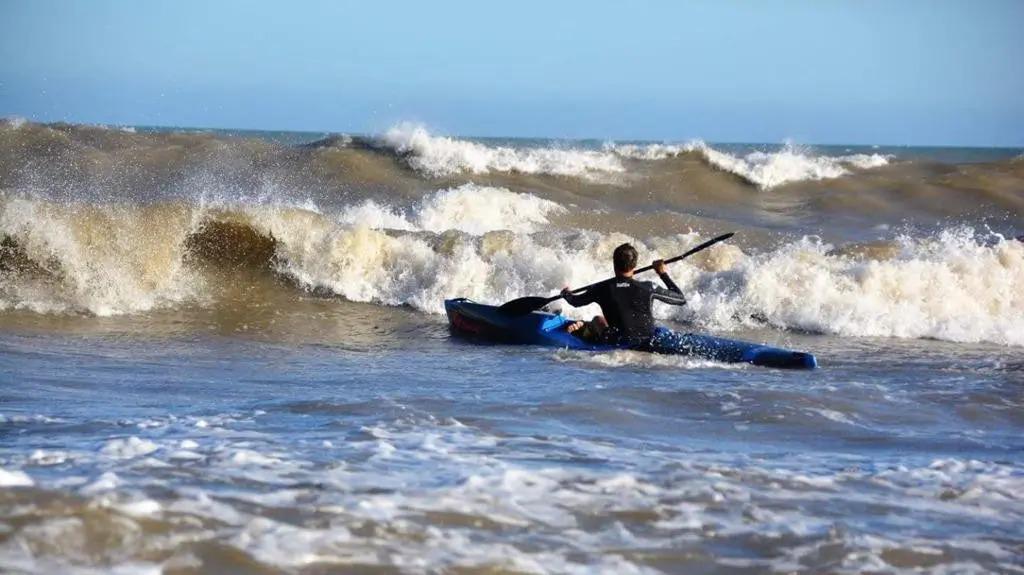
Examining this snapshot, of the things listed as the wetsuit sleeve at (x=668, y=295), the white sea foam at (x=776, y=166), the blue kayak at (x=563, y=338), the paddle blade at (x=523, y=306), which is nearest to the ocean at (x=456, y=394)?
the blue kayak at (x=563, y=338)

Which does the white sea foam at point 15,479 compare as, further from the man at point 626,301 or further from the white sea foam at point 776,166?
the white sea foam at point 776,166

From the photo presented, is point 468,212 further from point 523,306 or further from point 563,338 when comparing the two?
point 563,338

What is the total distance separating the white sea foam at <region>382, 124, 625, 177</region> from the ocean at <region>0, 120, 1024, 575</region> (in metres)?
1.38

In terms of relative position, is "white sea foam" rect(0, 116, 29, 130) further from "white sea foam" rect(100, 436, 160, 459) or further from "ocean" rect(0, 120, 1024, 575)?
"white sea foam" rect(100, 436, 160, 459)

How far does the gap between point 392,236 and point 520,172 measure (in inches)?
314

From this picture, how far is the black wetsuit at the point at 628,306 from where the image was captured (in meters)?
8.44

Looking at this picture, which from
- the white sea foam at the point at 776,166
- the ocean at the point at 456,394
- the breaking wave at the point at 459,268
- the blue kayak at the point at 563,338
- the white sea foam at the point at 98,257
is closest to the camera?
the ocean at the point at 456,394

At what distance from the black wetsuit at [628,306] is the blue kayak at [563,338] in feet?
0.27

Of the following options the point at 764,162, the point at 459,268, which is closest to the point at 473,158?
the point at 764,162

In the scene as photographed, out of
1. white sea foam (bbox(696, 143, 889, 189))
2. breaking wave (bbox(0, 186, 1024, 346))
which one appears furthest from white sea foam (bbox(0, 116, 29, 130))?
white sea foam (bbox(696, 143, 889, 189))

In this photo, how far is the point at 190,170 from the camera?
19219 millimetres

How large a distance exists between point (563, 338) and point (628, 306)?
63cm

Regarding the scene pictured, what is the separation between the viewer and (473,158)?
66.9 ft

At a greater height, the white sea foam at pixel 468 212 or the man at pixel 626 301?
the white sea foam at pixel 468 212
